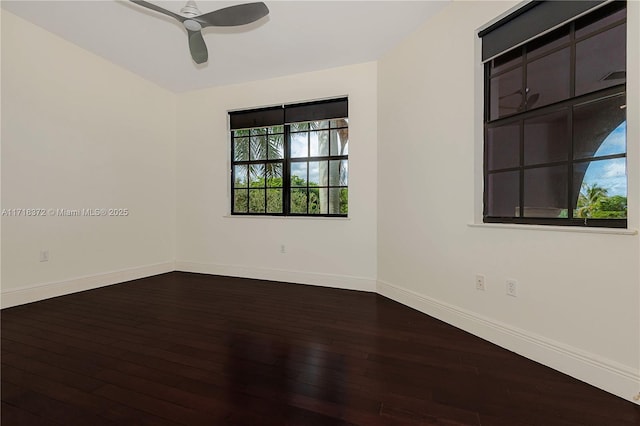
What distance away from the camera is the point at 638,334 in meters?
1.57

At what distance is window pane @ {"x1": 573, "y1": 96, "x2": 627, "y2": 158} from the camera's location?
1.78m

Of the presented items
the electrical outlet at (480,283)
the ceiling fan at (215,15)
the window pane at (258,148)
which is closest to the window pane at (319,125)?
the window pane at (258,148)

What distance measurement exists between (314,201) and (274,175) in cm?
75

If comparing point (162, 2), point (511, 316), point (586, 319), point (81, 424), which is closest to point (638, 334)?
point (586, 319)

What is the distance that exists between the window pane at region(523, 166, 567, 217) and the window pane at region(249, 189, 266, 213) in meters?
3.25

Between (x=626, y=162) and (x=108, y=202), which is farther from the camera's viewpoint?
(x=108, y=202)

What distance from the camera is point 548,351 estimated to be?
1.94 metres

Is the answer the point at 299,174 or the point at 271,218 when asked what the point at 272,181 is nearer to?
the point at 299,174

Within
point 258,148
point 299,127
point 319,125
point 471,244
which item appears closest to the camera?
point 471,244

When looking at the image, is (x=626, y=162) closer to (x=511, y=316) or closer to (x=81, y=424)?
(x=511, y=316)

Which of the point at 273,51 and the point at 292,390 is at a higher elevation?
the point at 273,51

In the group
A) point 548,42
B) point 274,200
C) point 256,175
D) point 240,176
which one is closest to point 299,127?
point 256,175

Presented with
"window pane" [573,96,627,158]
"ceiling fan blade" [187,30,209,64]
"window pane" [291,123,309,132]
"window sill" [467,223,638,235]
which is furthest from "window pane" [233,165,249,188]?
"window pane" [573,96,627,158]

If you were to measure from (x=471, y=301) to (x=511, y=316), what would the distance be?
0.32 meters
